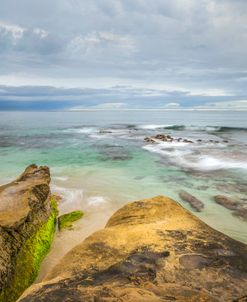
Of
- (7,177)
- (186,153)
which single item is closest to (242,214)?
(7,177)

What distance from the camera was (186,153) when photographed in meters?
23.3

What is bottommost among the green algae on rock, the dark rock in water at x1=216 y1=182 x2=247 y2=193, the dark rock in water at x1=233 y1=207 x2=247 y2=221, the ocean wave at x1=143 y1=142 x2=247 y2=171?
the dark rock in water at x1=233 y1=207 x2=247 y2=221

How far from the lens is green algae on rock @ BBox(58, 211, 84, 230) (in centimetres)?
850

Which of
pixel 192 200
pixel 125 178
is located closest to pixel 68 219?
pixel 192 200

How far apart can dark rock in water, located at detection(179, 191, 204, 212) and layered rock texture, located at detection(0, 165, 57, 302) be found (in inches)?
204

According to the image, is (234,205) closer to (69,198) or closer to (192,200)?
(192,200)

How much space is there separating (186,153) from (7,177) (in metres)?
13.9

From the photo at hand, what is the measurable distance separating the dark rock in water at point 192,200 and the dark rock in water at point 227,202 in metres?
0.74

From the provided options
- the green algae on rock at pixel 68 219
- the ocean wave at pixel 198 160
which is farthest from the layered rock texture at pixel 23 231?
the ocean wave at pixel 198 160

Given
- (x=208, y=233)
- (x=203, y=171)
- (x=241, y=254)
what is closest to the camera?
(x=241, y=254)

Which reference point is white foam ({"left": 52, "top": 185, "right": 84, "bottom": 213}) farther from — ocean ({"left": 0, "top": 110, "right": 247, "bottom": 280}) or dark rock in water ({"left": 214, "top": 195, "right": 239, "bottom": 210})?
dark rock in water ({"left": 214, "top": 195, "right": 239, "bottom": 210})

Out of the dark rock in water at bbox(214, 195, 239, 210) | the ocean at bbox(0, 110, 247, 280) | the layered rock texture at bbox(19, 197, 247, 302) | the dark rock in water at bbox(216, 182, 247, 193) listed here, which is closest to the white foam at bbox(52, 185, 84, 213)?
the ocean at bbox(0, 110, 247, 280)

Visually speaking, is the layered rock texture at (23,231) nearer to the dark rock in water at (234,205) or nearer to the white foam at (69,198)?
the white foam at (69,198)

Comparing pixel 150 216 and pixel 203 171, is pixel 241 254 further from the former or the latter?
pixel 203 171
